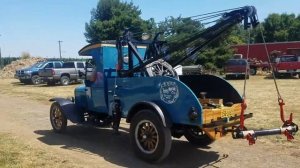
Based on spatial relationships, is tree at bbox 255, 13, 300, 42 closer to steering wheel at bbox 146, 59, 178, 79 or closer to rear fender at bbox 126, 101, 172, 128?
steering wheel at bbox 146, 59, 178, 79

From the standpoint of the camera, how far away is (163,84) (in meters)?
7.37

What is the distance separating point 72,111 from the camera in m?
10.3

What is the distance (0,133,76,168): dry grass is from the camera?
7.48 meters

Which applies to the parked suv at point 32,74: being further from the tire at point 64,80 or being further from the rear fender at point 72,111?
the rear fender at point 72,111

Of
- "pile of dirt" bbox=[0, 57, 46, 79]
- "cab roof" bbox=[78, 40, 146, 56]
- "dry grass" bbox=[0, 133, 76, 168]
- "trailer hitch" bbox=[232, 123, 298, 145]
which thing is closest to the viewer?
"trailer hitch" bbox=[232, 123, 298, 145]

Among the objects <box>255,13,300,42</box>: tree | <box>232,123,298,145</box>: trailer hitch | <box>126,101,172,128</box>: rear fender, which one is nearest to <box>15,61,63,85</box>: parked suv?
<box>126,101,172,128</box>: rear fender

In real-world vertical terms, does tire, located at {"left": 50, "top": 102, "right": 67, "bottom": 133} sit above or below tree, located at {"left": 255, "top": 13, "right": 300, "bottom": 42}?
below

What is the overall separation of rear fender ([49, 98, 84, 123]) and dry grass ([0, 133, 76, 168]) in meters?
1.38

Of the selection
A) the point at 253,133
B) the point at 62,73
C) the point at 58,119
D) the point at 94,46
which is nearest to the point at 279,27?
the point at 62,73

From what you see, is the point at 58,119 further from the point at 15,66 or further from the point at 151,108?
the point at 15,66

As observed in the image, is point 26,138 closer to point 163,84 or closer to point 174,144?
point 174,144

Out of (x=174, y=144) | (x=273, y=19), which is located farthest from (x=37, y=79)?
(x=273, y=19)

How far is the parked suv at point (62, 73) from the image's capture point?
3108 centimetres

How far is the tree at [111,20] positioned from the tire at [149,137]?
47.4 m
